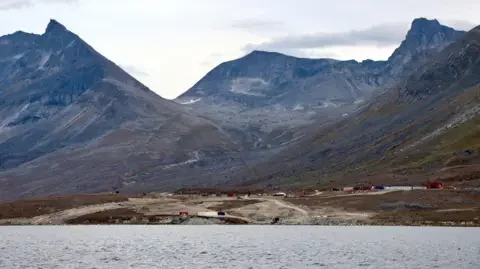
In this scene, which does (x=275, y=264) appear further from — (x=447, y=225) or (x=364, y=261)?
(x=447, y=225)

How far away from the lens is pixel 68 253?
12612 centimetres

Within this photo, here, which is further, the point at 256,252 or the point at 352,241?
the point at 352,241

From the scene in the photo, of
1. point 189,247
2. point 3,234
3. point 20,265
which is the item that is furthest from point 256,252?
point 3,234

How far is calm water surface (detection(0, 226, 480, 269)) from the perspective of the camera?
110 meters

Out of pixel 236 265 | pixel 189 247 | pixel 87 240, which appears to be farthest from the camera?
pixel 87 240

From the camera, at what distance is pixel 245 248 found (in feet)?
437

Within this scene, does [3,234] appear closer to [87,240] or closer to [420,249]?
[87,240]

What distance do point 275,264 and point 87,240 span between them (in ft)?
193

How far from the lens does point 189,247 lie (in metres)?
138

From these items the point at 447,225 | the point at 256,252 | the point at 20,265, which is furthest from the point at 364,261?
the point at 447,225

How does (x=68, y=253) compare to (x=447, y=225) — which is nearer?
(x=68, y=253)

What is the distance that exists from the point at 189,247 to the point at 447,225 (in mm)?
78217

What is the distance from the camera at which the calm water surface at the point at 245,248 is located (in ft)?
360

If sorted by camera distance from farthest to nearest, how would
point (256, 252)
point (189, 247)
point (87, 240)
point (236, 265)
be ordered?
point (87, 240) < point (189, 247) < point (256, 252) < point (236, 265)
